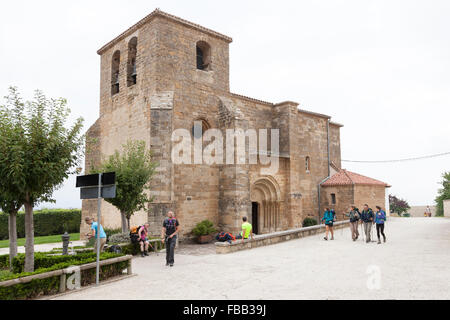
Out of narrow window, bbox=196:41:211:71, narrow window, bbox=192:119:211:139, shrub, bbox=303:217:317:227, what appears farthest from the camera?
shrub, bbox=303:217:317:227

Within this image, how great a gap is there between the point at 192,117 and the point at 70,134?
8.92 metres

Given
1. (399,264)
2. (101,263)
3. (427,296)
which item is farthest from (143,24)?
(427,296)

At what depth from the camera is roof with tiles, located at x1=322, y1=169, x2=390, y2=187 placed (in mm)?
24047

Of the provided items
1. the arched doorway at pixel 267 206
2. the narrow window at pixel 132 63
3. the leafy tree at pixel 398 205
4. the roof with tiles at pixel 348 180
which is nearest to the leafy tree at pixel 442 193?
the leafy tree at pixel 398 205

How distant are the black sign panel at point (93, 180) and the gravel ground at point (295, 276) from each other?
2319 millimetres

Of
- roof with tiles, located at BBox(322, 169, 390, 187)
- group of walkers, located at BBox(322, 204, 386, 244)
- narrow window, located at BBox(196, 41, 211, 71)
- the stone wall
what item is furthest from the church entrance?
narrow window, located at BBox(196, 41, 211, 71)

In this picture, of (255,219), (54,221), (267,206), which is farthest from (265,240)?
(54,221)

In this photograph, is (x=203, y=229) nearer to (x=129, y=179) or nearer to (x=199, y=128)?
(x=129, y=179)

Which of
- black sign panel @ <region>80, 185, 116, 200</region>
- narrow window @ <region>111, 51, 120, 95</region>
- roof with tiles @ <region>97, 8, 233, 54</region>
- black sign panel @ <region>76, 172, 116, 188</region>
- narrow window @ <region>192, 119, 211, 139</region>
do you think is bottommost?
black sign panel @ <region>80, 185, 116, 200</region>

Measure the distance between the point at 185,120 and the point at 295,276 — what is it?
10.6 metres

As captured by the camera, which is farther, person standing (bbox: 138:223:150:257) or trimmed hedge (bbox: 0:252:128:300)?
person standing (bbox: 138:223:150:257)

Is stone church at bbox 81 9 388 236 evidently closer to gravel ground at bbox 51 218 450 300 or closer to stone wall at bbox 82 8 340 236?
stone wall at bbox 82 8 340 236

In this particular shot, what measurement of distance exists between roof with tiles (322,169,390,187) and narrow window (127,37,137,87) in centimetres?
1558

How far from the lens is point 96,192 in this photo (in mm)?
7863
